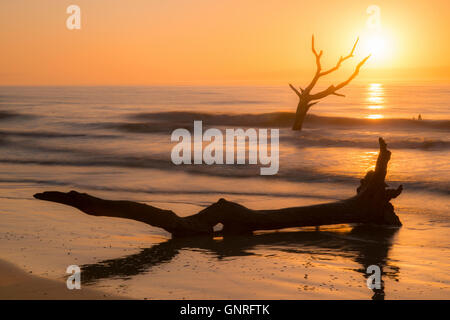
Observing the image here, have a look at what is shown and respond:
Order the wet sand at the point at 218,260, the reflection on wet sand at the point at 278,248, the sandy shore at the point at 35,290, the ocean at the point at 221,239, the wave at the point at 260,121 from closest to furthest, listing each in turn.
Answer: the sandy shore at the point at 35,290, the wet sand at the point at 218,260, the ocean at the point at 221,239, the reflection on wet sand at the point at 278,248, the wave at the point at 260,121

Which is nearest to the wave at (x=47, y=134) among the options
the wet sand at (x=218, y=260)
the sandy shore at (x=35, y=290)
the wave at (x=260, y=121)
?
the wave at (x=260, y=121)

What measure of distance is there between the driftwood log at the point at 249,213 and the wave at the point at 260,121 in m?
24.0

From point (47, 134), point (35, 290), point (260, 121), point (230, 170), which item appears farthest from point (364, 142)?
point (35, 290)

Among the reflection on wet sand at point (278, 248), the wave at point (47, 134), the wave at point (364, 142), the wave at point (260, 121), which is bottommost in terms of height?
the reflection on wet sand at point (278, 248)

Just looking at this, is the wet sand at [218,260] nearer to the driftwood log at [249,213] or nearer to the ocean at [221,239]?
the ocean at [221,239]

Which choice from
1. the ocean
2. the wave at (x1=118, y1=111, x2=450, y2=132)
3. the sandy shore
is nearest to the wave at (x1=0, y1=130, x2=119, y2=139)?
the ocean

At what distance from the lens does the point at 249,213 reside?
26.4ft

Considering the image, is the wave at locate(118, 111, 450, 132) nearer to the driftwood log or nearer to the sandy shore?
the driftwood log

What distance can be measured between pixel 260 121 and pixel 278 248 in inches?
1198

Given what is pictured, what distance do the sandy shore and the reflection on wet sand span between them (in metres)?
0.32

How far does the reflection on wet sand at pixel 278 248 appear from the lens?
638cm

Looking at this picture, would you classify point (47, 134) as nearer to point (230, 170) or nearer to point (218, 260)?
point (230, 170)

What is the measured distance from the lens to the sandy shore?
5.38 meters
